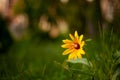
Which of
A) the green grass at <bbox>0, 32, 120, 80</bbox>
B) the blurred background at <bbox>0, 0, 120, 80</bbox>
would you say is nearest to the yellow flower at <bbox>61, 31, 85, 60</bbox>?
the green grass at <bbox>0, 32, 120, 80</bbox>

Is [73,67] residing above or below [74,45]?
below

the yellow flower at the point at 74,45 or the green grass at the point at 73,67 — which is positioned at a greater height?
the yellow flower at the point at 74,45

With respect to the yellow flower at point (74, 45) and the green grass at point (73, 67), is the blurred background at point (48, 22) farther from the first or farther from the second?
the yellow flower at point (74, 45)

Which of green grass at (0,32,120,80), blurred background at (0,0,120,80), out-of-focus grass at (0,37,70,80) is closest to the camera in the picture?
green grass at (0,32,120,80)

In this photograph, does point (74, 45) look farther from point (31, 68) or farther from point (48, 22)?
point (48, 22)

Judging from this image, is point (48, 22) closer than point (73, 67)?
No

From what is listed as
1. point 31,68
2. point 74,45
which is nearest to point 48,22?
point 31,68

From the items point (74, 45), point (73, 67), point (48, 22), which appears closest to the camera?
point (74, 45)

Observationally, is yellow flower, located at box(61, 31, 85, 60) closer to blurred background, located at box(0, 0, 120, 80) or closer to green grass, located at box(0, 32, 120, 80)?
green grass, located at box(0, 32, 120, 80)

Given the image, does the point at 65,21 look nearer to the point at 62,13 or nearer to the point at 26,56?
the point at 62,13

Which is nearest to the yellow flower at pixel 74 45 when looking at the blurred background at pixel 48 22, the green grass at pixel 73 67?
the green grass at pixel 73 67

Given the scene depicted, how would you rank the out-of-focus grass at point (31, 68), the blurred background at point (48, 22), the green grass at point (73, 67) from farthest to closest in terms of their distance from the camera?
the blurred background at point (48, 22), the out-of-focus grass at point (31, 68), the green grass at point (73, 67)
